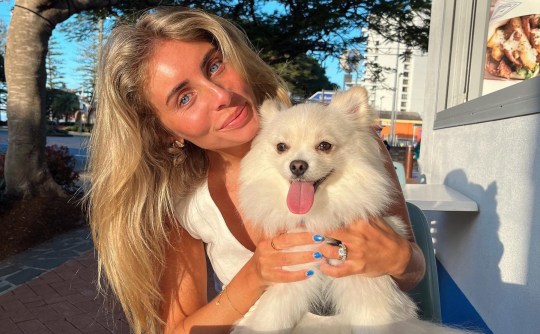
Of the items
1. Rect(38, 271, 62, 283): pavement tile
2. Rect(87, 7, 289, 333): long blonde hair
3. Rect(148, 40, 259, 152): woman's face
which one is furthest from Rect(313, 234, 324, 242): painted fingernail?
Rect(38, 271, 62, 283): pavement tile

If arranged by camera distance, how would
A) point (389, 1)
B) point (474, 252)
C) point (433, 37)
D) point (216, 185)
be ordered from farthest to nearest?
point (389, 1) < point (433, 37) < point (474, 252) < point (216, 185)

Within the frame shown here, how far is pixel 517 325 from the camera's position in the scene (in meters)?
2.37

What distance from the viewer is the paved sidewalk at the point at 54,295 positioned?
4090 mm

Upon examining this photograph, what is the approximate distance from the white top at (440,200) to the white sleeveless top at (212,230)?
176 cm

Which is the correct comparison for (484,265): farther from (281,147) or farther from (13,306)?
(13,306)

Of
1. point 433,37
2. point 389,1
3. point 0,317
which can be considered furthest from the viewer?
Result: point 389,1

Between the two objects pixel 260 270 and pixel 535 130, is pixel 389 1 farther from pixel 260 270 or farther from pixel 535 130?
pixel 260 270

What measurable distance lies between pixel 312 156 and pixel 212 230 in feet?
2.15

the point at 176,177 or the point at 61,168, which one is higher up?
the point at 176,177

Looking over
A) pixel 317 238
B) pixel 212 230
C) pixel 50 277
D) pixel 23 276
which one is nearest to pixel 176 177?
pixel 212 230

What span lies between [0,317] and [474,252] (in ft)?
14.7

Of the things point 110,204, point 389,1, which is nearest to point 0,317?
point 110,204

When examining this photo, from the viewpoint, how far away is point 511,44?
12.4ft

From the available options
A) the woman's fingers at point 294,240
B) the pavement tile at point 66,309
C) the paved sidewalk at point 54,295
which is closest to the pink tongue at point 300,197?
the woman's fingers at point 294,240
